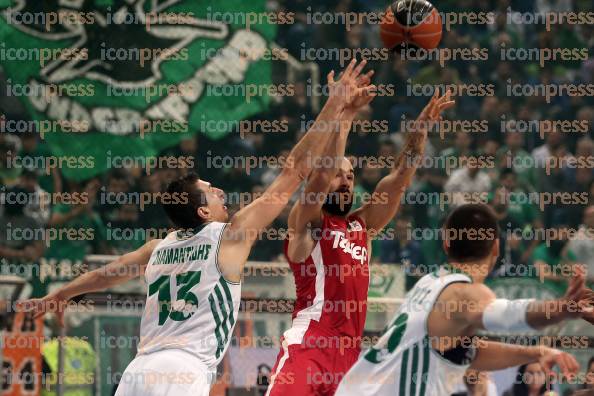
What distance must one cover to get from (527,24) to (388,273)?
551cm

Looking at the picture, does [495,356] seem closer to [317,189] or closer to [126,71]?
[317,189]

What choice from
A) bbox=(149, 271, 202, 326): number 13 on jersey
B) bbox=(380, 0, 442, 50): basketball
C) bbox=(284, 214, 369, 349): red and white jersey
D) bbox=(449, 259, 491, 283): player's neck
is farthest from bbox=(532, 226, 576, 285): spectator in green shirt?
bbox=(449, 259, 491, 283): player's neck

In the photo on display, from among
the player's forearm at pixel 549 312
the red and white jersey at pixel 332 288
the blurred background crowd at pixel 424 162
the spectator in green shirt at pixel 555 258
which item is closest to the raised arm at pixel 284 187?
the red and white jersey at pixel 332 288

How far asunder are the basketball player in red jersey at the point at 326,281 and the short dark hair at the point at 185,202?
0.79m

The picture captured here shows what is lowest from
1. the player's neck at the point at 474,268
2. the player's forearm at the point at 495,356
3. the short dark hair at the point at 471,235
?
the player's forearm at the point at 495,356

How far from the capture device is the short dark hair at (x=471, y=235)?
4.84m

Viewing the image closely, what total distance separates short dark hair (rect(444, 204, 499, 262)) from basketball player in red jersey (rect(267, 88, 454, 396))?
5.63 feet

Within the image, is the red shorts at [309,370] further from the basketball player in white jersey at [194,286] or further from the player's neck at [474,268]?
the player's neck at [474,268]

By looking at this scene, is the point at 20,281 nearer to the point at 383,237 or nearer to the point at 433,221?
the point at 383,237

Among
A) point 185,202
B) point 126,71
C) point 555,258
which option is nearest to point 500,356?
point 185,202

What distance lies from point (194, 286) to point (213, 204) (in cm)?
56

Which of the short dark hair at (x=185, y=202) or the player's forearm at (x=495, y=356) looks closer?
the player's forearm at (x=495, y=356)

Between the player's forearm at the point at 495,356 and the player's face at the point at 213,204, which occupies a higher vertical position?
the player's face at the point at 213,204

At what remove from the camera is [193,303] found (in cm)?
598
